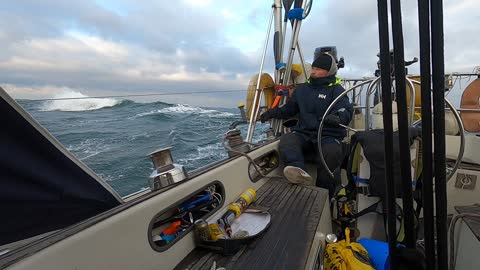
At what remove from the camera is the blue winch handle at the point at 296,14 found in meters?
2.87

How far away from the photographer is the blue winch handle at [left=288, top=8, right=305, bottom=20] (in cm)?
287

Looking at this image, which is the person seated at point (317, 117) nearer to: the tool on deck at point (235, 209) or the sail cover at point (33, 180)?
the tool on deck at point (235, 209)

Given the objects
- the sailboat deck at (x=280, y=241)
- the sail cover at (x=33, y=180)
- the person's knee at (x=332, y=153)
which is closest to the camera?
the sail cover at (x=33, y=180)

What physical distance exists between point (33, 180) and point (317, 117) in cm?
242

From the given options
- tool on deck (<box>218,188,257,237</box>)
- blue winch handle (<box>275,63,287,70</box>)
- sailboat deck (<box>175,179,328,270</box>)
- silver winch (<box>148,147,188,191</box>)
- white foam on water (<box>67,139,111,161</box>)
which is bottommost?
sailboat deck (<box>175,179,328,270</box>)

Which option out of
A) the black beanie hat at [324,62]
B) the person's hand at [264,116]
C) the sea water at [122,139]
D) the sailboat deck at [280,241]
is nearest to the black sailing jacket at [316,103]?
the black beanie hat at [324,62]

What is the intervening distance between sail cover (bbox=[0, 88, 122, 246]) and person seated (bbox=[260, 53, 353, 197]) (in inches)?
68.6

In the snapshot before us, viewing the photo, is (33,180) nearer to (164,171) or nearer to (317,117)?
(164,171)

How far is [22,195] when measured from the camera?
0.75 m

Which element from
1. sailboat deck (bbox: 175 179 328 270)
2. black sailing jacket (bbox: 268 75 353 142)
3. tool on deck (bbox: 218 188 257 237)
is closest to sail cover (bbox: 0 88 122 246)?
sailboat deck (bbox: 175 179 328 270)

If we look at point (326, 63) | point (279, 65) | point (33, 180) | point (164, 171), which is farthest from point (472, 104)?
point (33, 180)

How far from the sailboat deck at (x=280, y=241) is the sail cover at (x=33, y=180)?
1.67 ft

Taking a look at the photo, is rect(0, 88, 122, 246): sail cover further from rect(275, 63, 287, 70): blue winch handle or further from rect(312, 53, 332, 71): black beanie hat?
rect(275, 63, 287, 70): blue winch handle

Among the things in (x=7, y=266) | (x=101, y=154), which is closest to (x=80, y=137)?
(x=101, y=154)
